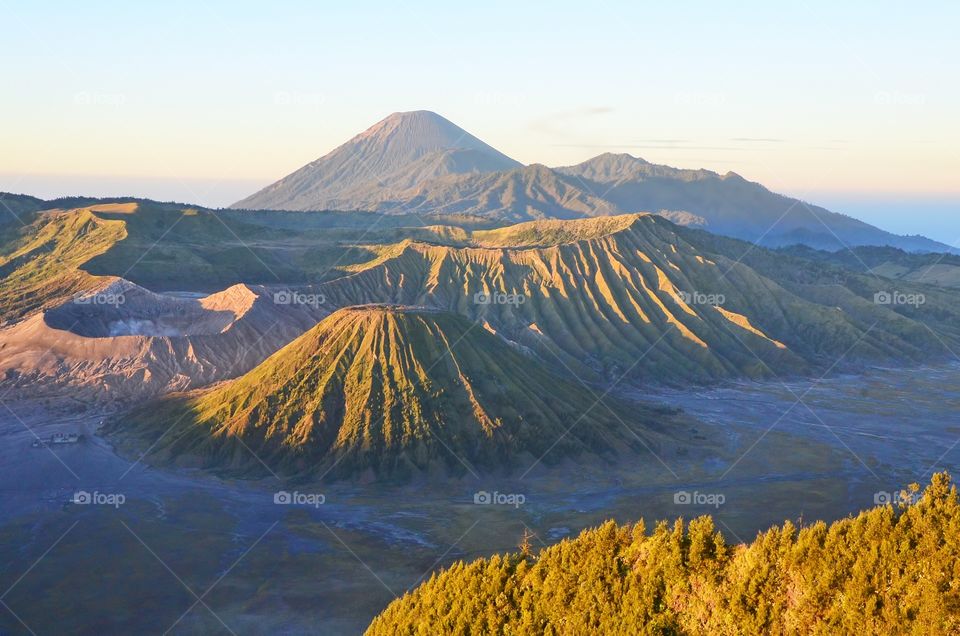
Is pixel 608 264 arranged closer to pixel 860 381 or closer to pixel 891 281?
pixel 860 381

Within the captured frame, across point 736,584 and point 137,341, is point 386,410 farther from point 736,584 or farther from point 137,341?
point 736,584

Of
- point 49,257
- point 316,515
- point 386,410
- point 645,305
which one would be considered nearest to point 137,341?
point 386,410

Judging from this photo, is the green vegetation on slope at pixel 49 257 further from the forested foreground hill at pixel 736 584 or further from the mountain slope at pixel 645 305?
the forested foreground hill at pixel 736 584

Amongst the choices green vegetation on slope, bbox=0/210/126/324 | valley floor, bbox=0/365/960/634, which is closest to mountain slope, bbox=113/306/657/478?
valley floor, bbox=0/365/960/634

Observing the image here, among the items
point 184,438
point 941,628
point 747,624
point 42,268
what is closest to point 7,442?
point 184,438

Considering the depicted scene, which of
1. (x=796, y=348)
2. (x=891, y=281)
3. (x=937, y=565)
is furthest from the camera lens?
(x=891, y=281)

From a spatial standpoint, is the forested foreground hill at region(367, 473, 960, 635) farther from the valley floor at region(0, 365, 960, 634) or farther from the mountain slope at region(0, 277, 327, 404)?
the mountain slope at region(0, 277, 327, 404)

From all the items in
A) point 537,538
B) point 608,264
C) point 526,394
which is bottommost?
point 537,538
